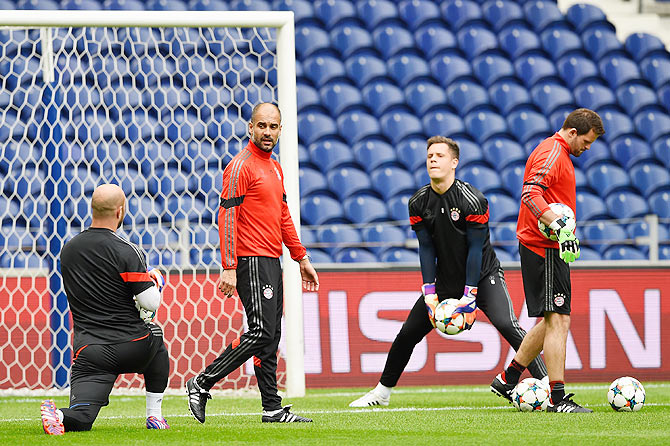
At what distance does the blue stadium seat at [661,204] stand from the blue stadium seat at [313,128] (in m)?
3.55

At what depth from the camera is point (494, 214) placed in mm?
10000

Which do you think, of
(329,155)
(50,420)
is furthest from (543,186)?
(329,155)

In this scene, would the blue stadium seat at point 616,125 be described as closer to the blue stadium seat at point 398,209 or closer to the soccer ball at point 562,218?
the blue stadium seat at point 398,209

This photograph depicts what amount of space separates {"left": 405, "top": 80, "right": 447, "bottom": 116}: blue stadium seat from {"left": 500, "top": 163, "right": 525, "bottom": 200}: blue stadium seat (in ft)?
3.63

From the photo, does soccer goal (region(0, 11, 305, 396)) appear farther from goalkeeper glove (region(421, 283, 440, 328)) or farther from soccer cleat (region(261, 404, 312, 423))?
soccer cleat (region(261, 404, 312, 423))

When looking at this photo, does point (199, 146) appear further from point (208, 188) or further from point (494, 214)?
point (494, 214)

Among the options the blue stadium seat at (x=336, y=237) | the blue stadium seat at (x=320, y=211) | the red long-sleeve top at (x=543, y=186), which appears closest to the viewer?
the red long-sleeve top at (x=543, y=186)

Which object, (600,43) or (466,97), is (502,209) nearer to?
(466,97)

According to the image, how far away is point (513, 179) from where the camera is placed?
10.4 meters

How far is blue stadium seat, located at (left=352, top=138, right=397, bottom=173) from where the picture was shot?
33.9ft

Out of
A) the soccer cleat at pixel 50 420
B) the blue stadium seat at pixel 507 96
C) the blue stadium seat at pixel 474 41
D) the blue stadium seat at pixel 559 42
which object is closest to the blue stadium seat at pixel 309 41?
the blue stadium seat at pixel 474 41

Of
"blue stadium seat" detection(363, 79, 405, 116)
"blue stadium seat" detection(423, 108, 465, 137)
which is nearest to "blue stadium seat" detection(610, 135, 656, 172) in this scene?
"blue stadium seat" detection(423, 108, 465, 137)

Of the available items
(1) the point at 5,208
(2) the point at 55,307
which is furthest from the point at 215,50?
(2) the point at 55,307

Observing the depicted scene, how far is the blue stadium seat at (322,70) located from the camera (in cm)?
1082
